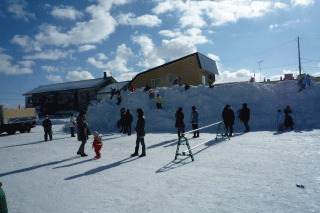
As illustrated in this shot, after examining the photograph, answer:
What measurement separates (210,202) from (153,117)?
14480 millimetres

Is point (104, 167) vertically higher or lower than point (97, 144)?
lower

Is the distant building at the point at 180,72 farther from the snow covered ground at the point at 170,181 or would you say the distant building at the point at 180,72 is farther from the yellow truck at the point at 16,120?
the snow covered ground at the point at 170,181

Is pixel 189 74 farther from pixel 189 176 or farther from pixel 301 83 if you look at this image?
pixel 189 176

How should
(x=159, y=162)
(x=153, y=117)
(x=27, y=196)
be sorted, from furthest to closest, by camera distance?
(x=153, y=117) < (x=159, y=162) < (x=27, y=196)

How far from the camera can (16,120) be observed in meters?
18.9

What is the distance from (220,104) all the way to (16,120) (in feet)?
64.3

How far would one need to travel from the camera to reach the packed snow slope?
49.4 ft

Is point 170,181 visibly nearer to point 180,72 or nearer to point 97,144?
point 97,144

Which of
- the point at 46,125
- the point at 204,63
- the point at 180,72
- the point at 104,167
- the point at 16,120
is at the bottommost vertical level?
the point at 104,167

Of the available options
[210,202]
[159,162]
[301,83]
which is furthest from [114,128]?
[301,83]

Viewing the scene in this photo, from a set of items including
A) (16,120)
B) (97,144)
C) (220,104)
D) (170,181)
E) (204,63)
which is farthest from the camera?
(204,63)

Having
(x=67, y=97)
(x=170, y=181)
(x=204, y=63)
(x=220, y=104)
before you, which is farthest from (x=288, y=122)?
(x=67, y=97)

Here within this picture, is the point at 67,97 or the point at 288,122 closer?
the point at 288,122

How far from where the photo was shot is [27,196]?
4531 mm
